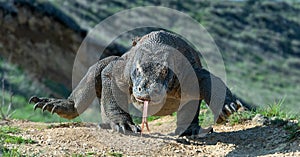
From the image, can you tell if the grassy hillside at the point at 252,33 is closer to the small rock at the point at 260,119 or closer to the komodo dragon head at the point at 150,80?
the small rock at the point at 260,119

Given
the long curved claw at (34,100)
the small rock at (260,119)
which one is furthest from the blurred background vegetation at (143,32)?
the long curved claw at (34,100)

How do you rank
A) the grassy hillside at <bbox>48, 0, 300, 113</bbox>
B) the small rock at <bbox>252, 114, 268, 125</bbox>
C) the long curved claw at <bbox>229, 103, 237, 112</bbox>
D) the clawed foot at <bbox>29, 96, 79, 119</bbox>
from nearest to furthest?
1. the long curved claw at <bbox>229, 103, 237, 112</bbox>
2. the small rock at <bbox>252, 114, 268, 125</bbox>
3. the clawed foot at <bbox>29, 96, 79, 119</bbox>
4. the grassy hillside at <bbox>48, 0, 300, 113</bbox>

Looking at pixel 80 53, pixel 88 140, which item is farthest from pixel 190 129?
pixel 80 53

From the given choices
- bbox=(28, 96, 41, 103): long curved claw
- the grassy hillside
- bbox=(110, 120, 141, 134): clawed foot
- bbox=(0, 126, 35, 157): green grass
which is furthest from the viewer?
the grassy hillside

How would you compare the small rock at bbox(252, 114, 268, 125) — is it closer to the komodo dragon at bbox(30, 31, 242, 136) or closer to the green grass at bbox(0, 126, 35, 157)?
the komodo dragon at bbox(30, 31, 242, 136)

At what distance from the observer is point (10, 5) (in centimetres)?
1895

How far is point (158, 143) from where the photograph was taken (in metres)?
6.26

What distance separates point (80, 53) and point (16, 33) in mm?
2415

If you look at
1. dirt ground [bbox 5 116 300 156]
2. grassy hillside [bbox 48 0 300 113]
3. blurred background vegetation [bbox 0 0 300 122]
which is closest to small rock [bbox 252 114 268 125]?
dirt ground [bbox 5 116 300 156]

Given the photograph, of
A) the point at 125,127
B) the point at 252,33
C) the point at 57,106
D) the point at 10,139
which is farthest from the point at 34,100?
the point at 252,33

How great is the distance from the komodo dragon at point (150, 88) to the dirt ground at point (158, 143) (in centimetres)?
28

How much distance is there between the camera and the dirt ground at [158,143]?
570 cm

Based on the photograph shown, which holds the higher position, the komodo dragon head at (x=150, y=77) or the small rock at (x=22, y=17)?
the small rock at (x=22, y=17)

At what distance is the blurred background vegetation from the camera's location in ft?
62.5
